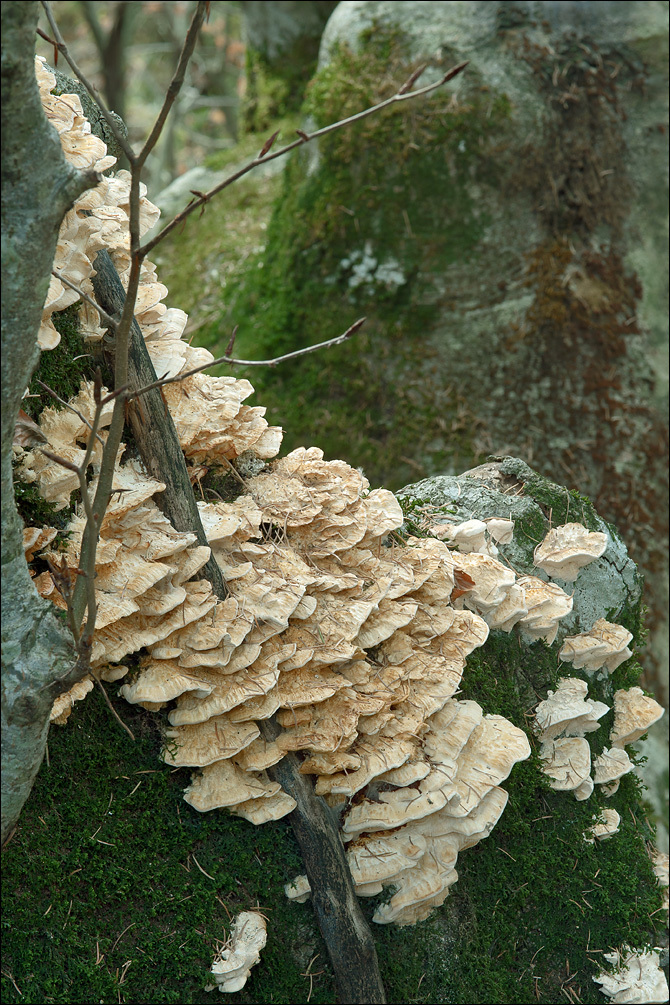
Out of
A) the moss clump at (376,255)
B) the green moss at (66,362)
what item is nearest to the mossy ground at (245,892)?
the green moss at (66,362)

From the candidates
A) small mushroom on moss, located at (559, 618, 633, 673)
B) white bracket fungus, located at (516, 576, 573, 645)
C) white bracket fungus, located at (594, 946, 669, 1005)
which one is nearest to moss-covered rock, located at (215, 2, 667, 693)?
small mushroom on moss, located at (559, 618, 633, 673)

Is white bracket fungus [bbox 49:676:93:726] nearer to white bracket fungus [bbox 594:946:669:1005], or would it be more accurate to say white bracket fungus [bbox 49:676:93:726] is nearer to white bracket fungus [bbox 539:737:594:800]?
white bracket fungus [bbox 539:737:594:800]

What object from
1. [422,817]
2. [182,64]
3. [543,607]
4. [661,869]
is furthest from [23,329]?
[661,869]

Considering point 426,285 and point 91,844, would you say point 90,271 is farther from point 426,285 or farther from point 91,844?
point 426,285

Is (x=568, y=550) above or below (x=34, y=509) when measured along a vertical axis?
below

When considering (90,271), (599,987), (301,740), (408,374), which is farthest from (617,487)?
(90,271)

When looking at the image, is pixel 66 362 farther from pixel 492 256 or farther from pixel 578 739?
pixel 492 256

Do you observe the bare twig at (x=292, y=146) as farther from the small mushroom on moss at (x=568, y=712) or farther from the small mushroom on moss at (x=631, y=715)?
the small mushroom on moss at (x=631, y=715)

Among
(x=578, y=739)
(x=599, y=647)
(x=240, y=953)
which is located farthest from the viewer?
(x=599, y=647)
